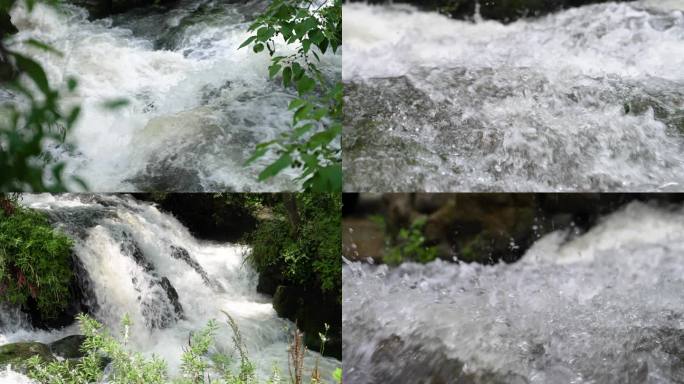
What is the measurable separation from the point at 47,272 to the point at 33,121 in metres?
0.34

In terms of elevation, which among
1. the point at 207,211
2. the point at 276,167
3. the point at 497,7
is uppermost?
the point at 497,7

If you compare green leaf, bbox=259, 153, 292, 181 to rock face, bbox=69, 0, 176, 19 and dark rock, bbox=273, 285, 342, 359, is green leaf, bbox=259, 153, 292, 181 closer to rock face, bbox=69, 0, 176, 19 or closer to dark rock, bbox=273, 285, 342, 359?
dark rock, bbox=273, 285, 342, 359

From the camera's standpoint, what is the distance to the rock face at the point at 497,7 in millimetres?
1607

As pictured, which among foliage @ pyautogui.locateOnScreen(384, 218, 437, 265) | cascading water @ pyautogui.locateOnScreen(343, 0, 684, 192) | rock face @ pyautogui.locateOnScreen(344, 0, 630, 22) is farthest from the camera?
rock face @ pyautogui.locateOnScreen(344, 0, 630, 22)

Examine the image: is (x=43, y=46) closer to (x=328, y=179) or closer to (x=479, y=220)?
(x=328, y=179)

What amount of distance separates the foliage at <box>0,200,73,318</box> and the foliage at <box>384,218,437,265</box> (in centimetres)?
73

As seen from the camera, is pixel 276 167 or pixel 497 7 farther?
pixel 497 7

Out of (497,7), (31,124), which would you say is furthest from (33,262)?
(497,7)

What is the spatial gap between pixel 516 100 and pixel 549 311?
1.52 feet

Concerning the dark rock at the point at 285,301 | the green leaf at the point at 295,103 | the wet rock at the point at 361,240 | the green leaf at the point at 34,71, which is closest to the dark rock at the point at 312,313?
the dark rock at the point at 285,301

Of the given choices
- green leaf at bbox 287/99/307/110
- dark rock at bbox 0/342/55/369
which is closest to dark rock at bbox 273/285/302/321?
green leaf at bbox 287/99/307/110

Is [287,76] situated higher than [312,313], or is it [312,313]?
[287,76]

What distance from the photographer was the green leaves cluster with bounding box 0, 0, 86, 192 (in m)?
1.46

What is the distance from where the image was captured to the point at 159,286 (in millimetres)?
1550
